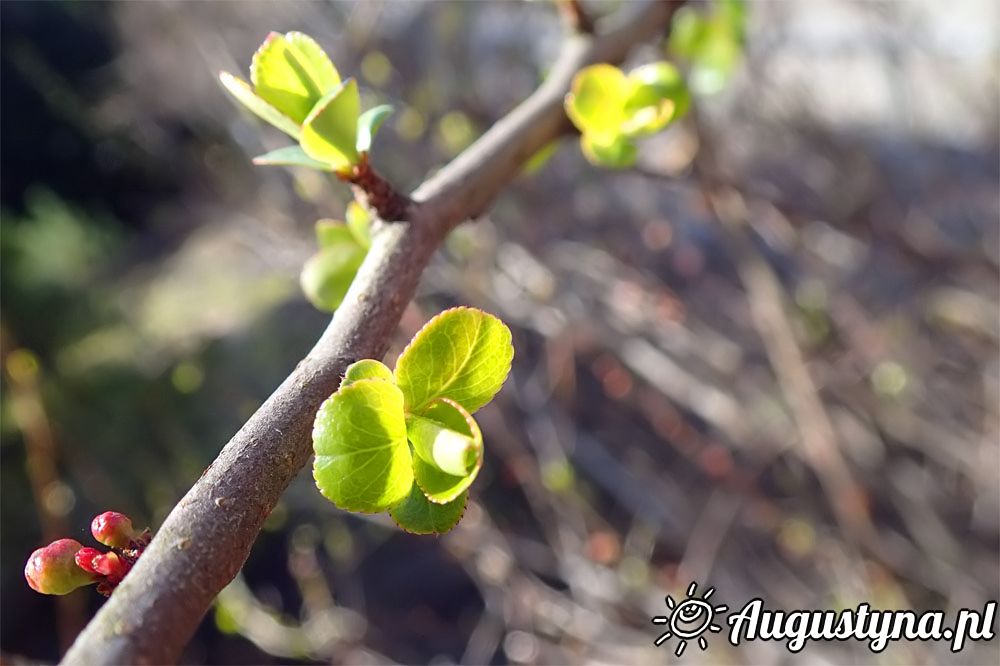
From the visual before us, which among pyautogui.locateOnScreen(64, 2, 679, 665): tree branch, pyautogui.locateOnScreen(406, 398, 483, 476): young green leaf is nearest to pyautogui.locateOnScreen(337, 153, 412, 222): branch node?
pyautogui.locateOnScreen(64, 2, 679, 665): tree branch

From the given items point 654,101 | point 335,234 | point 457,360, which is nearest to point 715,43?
point 654,101

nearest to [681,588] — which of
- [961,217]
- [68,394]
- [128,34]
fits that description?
[961,217]

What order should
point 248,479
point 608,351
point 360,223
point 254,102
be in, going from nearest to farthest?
point 248,479, point 254,102, point 360,223, point 608,351

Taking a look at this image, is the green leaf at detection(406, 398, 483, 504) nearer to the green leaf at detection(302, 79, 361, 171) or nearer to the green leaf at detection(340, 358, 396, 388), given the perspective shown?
the green leaf at detection(340, 358, 396, 388)

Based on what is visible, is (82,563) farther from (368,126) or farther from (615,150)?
(615,150)

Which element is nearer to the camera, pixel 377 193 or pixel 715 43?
pixel 377 193

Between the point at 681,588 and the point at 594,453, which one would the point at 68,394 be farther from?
the point at 681,588
